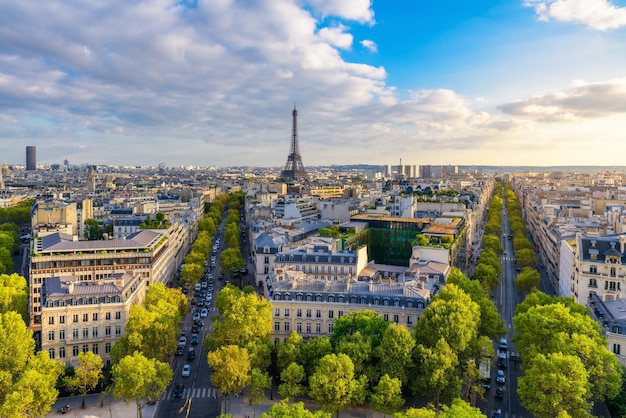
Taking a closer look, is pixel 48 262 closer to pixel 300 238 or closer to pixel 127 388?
pixel 127 388

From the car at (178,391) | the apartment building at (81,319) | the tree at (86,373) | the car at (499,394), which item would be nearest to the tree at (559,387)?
the car at (499,394)

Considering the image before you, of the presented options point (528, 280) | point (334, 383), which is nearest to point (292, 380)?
point (334, 383)

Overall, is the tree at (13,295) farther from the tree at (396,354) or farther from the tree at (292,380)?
the tree at (396,354)

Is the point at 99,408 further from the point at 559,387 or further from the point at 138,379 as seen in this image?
the point at 559,387

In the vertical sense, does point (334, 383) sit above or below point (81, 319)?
below

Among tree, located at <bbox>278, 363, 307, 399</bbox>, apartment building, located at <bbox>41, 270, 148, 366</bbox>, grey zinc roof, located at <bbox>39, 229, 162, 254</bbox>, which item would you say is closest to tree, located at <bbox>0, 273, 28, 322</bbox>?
grey zinc roof, located at <bbox>39, 229, 162, 254</bbox>

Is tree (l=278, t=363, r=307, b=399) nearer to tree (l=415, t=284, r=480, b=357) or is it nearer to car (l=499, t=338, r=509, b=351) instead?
tree (l=415, t=284, r=480, b=357)
